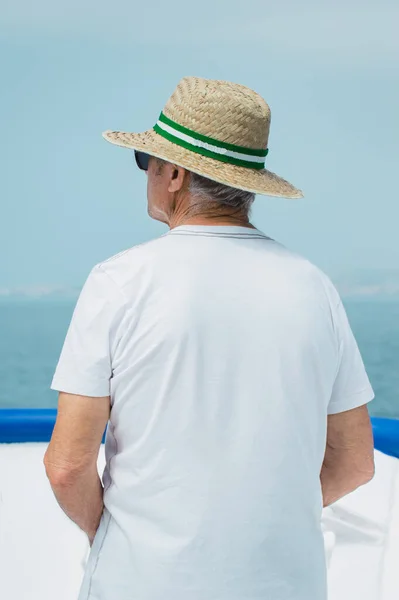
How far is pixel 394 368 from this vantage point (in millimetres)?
27688

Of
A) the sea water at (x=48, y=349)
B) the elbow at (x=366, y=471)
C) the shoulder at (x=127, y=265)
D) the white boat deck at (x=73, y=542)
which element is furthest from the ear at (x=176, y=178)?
the sea water at (x=48, y=349)

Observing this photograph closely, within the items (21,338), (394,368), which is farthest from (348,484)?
(21,338)

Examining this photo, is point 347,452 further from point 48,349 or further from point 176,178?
point 48,349

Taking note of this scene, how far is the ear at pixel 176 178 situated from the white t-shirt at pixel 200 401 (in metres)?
0.08

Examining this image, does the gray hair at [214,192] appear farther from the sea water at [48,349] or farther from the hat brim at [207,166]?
the sea water at [48,349]

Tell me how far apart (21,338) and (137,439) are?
35746mm

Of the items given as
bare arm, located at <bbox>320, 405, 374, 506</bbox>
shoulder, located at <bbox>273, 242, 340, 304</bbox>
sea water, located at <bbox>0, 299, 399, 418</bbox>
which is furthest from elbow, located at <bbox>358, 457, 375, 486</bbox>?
sea water, located at <bbox>0, 299, 399, 418</bbox>

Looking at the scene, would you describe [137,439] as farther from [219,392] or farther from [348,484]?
[348,484]

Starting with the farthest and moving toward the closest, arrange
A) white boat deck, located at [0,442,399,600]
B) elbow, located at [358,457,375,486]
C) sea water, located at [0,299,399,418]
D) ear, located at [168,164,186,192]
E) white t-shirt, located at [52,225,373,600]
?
sea water, located at [0,299,399,418], white boat deck, located at [0,442,399,600], elbow, located at [358,457,375,486], ear, located at [168,164,186,192], white t-shirt, located at [52,225,373,600]

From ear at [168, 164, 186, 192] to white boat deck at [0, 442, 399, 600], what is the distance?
4.46 ft

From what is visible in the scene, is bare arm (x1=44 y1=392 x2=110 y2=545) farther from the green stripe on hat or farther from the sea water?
the sea water

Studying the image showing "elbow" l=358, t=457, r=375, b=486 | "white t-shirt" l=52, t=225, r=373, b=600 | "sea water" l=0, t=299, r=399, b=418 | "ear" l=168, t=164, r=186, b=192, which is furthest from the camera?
"sea water" l=0, t=299, r=399, b=418

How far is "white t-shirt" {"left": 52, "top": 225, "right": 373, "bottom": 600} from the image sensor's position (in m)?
1.10

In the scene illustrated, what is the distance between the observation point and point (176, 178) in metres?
1.21
